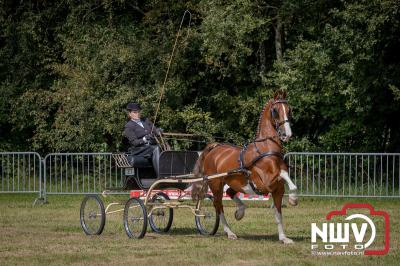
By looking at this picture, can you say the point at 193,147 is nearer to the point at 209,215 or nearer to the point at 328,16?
the point at 328,16

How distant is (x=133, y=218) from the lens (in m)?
15.3

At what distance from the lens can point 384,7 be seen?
72.5 feet

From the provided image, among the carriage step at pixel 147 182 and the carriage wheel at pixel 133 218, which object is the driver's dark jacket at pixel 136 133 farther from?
the carriage wheel at pixel 133 218

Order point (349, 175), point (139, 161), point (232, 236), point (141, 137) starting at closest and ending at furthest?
Answer: point (232, 236), point (139, 161), point (141, 137), point (349, 175)

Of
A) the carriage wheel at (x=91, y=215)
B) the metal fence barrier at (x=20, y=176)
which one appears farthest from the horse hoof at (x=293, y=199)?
the metal fence barrier at (x=20, y=176)

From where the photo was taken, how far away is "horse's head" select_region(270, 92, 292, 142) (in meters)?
13.9

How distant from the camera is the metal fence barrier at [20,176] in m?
23.5

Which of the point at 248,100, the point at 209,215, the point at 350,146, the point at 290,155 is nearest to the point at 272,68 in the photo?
the point at 248,100

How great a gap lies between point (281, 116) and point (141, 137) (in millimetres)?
2848

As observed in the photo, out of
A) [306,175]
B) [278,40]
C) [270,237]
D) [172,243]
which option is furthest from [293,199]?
[278,40]

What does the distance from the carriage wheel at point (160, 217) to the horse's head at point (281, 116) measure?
→ 277 centimetres

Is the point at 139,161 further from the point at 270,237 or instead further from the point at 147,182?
the point at 270,237

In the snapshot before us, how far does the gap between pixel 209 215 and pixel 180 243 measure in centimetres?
146

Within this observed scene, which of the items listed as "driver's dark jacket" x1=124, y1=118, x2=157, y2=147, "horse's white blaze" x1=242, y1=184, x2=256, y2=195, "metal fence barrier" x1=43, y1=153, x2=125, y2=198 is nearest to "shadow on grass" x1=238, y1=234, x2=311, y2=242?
"horse's white blaze" x1=242, y1=184, x2=256, y2=195
